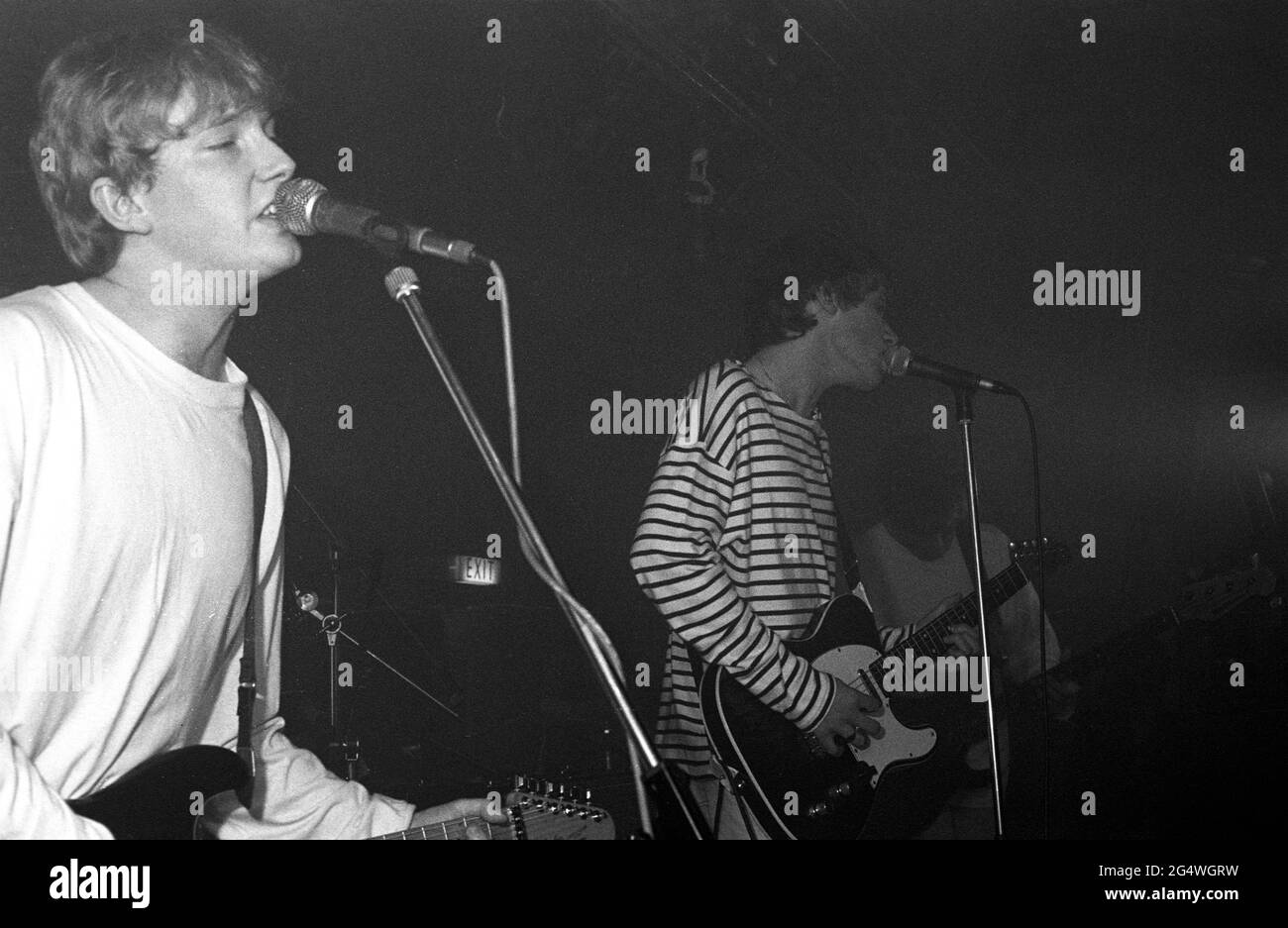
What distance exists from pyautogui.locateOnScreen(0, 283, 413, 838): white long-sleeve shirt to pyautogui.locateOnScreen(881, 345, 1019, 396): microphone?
3.90 feet

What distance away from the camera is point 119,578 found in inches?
85.8

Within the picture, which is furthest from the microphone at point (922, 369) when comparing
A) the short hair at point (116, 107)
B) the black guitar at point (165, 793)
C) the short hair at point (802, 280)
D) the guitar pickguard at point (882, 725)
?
the black guitar at point (165, 793)

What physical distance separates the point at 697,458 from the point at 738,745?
53cm

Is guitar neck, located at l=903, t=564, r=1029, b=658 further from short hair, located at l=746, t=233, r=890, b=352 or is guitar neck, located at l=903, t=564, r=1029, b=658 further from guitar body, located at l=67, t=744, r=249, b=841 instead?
guitar body, located at l=67, t=744, r=249, b=841

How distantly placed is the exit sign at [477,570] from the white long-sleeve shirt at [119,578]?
1.02 feet

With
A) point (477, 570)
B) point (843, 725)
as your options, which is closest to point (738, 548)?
point (843, 725)

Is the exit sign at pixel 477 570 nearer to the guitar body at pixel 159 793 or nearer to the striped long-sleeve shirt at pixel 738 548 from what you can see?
the striped long-sleeve shirt at pixel 738 548

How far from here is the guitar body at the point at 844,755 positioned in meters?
2.37

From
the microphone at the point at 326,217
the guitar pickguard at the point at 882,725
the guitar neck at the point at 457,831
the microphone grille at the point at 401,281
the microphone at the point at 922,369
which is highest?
the microphone at the point at 326,217

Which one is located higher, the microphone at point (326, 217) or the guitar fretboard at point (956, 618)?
the microphone at point (326, 217)

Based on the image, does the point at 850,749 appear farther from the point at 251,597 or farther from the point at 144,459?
the point at 144,459

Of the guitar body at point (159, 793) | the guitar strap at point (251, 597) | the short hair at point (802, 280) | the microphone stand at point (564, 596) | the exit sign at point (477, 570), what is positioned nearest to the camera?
the microphone stand at point (564, 596)
